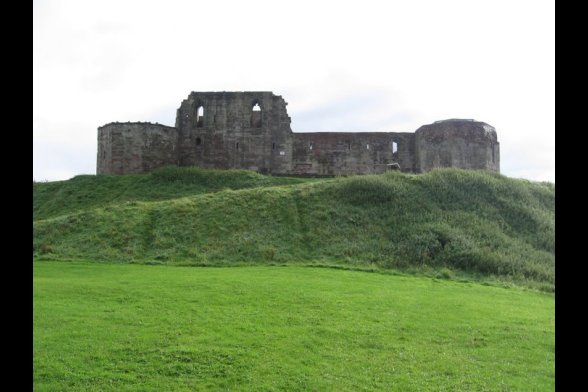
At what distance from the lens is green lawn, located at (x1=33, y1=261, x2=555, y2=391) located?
933cm

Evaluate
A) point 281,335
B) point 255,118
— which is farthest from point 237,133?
point 281,335

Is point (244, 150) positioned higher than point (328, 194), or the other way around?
point (244, 150)

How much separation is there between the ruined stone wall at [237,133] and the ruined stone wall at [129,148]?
327cm

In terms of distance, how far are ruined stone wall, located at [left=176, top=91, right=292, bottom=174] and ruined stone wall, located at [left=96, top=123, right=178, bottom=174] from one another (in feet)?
10.7

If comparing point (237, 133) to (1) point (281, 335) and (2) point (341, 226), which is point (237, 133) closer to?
(2) point (341, 226)

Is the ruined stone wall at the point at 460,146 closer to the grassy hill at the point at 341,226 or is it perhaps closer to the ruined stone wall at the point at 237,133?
the grassy hill at the point at 341,226

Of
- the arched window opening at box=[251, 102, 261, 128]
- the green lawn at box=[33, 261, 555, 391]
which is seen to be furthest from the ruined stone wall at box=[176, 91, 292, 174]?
the green lawn at box=[33, 261, 555, 391]

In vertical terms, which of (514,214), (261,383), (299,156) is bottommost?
(261,383)

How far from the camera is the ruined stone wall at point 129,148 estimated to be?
43594mm

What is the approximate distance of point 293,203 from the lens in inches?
1222
